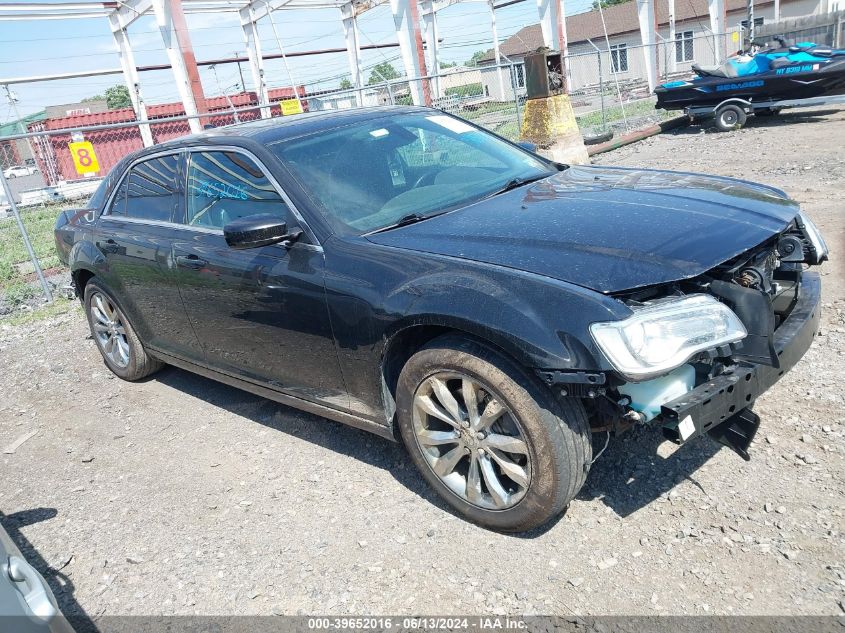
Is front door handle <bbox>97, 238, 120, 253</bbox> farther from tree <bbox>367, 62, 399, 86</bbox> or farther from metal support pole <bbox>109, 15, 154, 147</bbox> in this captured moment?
metal support pole <bbox>109, 15, 154, 147</bbox>

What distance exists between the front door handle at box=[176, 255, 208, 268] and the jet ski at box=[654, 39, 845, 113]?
44.0 feet

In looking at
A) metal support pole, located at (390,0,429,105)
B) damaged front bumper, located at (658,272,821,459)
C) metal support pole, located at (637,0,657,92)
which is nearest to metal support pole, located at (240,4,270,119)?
metal support pole, located at (390,0,429,105)

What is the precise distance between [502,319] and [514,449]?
54 centimetres

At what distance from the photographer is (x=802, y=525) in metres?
2.76

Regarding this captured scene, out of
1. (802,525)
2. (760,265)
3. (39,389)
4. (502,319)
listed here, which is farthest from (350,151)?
(39,389)

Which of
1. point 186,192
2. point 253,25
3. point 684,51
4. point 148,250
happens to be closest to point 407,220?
point 186,192

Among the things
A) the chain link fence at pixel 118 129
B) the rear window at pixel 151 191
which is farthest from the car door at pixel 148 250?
the chain link fence at pixel 118 129

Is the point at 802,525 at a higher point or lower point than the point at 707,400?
lower

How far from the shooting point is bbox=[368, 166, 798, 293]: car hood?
265cm

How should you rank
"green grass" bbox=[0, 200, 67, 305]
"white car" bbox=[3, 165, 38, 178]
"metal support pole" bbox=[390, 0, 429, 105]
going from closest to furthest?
1. "green grass" bbox=[0, 200, 67, 305]
2. "white car" bbox=[3, 165, 38, 178]
3. "metal support pole" bbox=[390, 0, 429, 105]

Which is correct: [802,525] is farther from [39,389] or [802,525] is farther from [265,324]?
[39,389]

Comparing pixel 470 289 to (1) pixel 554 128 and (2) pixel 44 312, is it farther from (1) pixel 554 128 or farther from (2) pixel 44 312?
(1) pixel 554 128

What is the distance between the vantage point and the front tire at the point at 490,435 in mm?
2639

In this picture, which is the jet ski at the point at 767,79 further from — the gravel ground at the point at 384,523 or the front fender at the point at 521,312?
the front fender at the point at 521,312
